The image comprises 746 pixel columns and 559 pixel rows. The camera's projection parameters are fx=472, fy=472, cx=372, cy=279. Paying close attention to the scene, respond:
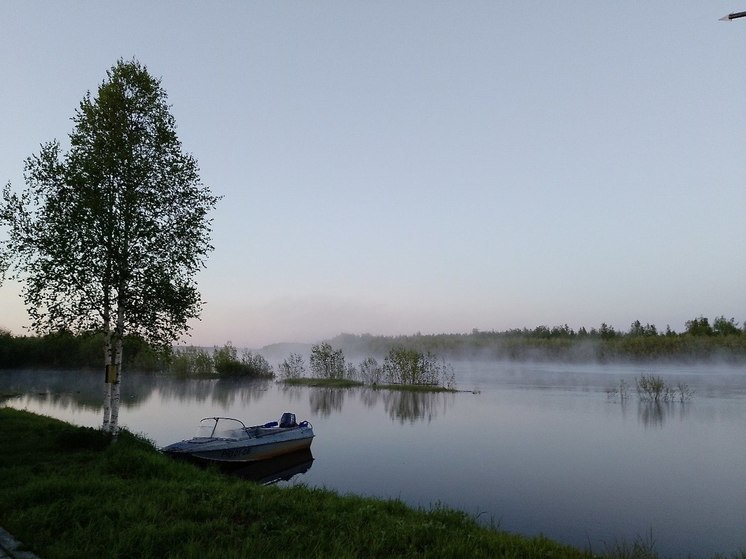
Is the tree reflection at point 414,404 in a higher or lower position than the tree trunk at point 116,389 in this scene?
lower

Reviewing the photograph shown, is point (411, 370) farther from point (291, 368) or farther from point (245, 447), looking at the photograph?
point (245, 447)

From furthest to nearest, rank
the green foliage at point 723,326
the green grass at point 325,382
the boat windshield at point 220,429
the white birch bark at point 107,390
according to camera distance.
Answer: the green foliage at point 723,326 < the green grass at point 325,382 < the boat windshield at point 220,429 < the white birch bark at point 107,390

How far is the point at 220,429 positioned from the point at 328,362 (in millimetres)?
41674

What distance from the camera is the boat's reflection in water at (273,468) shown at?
18.4m

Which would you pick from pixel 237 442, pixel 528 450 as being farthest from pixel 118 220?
pixel 528 450

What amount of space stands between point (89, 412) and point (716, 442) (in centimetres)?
3661

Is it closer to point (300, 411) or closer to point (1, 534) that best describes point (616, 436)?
point (300, 411)

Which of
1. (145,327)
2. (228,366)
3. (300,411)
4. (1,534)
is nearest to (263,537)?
(1,534)

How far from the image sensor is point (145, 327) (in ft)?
58.2

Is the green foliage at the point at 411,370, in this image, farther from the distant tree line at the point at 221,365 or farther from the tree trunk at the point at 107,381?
the tree trunk at the point at 107,381

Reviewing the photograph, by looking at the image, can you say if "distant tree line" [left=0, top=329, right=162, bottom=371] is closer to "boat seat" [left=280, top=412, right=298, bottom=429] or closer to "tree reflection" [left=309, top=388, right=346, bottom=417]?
"tree reflection" [left=309, top=388, right=346, bottom=417]

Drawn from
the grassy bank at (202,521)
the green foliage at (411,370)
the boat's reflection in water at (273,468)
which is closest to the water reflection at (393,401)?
the green foliage at (411,370)

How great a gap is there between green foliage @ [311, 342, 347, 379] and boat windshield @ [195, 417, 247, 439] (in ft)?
133

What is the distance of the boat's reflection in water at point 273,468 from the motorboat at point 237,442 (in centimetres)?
25
